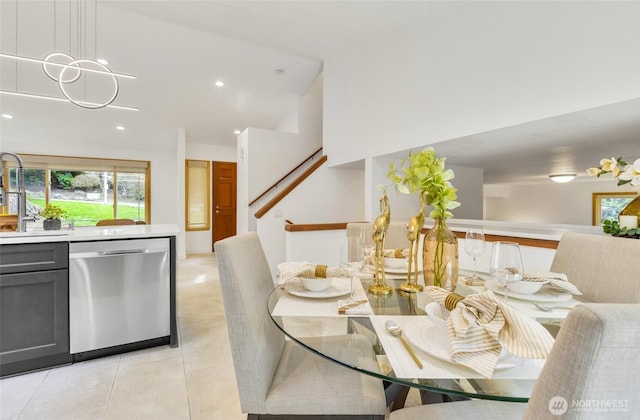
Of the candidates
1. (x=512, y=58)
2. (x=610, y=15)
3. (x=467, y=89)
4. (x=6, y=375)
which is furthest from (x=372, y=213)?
(x=6, y=375)

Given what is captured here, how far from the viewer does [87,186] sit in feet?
22.2

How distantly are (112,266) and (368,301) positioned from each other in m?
1.88

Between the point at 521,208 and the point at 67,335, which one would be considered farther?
the point at 521,208

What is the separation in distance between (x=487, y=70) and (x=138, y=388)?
122 inches

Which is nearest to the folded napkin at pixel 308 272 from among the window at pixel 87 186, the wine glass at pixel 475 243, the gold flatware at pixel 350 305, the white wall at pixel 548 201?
the gold flatware at pixel 350 305

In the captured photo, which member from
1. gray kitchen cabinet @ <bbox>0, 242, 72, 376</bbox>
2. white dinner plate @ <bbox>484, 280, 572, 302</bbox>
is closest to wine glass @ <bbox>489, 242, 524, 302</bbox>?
white dinner plate @ <bbox>484, 280, 572, 302</bbox>

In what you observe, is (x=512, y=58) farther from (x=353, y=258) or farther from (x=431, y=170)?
(x=353, y=258)

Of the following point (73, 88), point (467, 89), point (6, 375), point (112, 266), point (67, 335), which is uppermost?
point (73, 88)

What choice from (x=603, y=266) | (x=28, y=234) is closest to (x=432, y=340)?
(x=603, y=266)

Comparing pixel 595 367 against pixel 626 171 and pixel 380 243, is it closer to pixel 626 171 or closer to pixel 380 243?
pixel 380 243

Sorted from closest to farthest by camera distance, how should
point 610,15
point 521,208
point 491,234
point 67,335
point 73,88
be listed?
point 610,15, point 67,335, point 491,234, point 73,88, point 521,208

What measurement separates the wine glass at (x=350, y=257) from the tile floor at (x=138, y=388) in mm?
1034

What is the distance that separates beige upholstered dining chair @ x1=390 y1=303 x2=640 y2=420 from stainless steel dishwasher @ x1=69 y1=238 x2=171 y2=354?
2298mm

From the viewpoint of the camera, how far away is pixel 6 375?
1.74 meters
